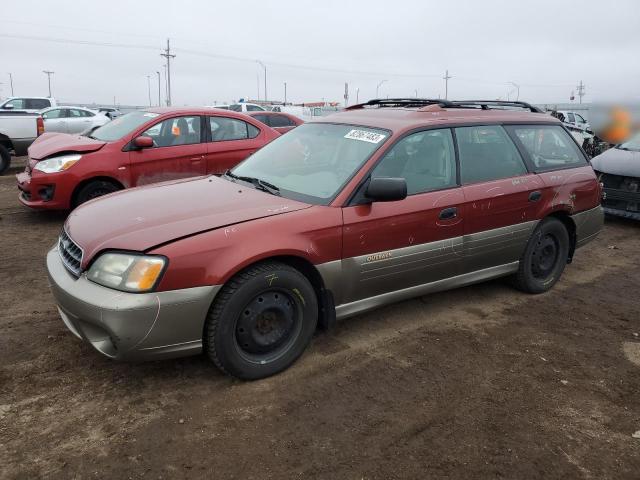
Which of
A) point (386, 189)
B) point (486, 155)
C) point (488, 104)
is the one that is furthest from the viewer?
point (488, 104)

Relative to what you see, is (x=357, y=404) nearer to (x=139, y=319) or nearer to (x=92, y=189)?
(x=139, y=319)

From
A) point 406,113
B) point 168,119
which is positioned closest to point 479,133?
point 406,113

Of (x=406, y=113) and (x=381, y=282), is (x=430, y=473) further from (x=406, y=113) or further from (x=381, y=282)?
(x=406, y=113)

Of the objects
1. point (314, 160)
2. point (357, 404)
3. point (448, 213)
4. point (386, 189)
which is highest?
point (314, 160)

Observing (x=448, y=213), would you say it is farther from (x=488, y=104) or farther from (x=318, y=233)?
(x=488, y=104)

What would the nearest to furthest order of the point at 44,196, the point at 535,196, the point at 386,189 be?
1. the point at 386,189
2. the point at 535,196
3. the point at 44,196

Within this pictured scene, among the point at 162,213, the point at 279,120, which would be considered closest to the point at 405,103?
the point at 162,213

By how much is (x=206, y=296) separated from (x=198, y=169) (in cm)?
442

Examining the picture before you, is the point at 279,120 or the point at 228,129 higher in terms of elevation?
the point at 279,120

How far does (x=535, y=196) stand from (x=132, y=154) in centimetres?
475

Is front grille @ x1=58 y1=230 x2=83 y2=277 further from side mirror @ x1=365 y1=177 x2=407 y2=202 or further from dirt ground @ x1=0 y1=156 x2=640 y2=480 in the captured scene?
side mirror @ x1=365 y1=177 x2=407 y2=202

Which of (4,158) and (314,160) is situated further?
(4,158)

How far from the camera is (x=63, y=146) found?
260 inches

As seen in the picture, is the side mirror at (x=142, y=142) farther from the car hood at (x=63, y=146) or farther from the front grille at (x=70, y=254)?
the front grille at (x=70, y=254)
